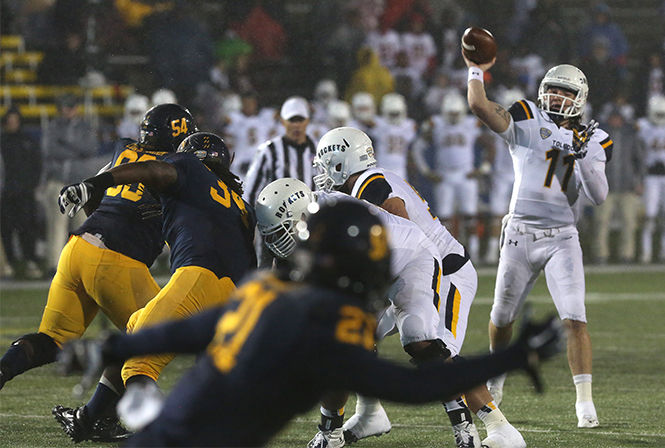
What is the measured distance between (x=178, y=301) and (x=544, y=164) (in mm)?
2431

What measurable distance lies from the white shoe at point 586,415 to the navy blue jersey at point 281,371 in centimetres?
325

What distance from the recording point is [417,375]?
2910 mm

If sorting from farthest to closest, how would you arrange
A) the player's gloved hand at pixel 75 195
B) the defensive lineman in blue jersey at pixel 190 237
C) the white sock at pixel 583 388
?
the white sock at pixel 583 388 → the defensive lineman in blue jersey at pixel 190 237 → the player's gloved hand at pixel 75 195

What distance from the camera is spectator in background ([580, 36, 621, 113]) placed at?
56.0ft

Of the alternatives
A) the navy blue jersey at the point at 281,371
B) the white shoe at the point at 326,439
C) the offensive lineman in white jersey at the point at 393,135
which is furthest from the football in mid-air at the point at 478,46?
the offensive lineman in white jersey at the point at 393,135

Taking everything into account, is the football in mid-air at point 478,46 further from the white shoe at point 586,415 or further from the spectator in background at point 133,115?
the spectator in background at point 133,115

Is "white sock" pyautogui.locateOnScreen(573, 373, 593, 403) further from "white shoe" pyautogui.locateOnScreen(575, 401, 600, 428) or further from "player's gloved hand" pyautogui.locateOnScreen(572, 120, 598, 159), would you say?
"player's gloved hand" pyautogui.locateOnScreen(572, 120, 598, 159)

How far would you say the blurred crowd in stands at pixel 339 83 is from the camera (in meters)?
14.2

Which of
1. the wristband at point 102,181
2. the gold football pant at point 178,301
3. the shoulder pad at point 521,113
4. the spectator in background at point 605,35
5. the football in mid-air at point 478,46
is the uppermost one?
the spectator in background at point 605,35

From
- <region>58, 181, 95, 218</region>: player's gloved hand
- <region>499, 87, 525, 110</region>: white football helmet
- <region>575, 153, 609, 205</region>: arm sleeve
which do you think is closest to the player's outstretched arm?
<region>575, 153, 609, 205</region>: arm sleeve

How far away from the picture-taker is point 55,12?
16.5 metres

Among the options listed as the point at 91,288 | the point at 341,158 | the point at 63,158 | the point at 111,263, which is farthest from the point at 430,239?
the point at 63,158

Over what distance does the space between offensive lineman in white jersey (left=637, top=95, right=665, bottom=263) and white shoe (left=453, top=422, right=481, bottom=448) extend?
1063cm

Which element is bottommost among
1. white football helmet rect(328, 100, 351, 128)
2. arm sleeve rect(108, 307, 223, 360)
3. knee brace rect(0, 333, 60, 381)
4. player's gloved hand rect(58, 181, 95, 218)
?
knee brace rect(0, 333, 60, 381)
